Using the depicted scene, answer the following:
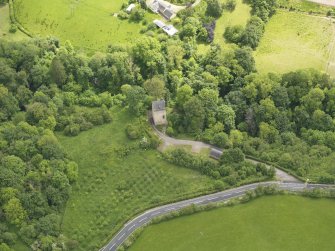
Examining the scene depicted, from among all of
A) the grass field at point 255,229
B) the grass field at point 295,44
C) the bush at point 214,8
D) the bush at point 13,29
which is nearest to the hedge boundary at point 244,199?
the grass field at point 255,229

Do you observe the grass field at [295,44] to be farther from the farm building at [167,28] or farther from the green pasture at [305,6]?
the farm building at [167,28]

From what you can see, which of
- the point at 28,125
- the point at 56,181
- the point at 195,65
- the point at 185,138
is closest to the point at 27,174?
the point at 56,181

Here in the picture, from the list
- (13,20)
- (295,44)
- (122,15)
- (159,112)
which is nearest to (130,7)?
(122,15)

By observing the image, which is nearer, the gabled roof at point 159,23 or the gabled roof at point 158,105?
the gabled roof at point 158,105

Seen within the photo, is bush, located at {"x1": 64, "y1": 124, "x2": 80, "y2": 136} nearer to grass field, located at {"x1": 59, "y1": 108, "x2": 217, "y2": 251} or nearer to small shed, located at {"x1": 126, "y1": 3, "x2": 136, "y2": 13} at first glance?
grass field, located at {"x1": 59, "y1": 108, "x2": 217, "y2": 251}

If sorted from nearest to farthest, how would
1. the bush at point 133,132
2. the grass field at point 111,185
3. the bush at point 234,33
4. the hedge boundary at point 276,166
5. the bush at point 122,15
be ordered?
the grass field at point 111,185
the hedge boundary at point 276,166
the bush at point 133,132
the bush at point 234,33
the bush at point 122,15

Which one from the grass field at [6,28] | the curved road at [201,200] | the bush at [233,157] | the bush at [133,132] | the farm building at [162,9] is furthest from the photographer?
the farm building at [162,9]

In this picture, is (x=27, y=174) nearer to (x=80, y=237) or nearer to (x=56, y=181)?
(x=56, y=181)
